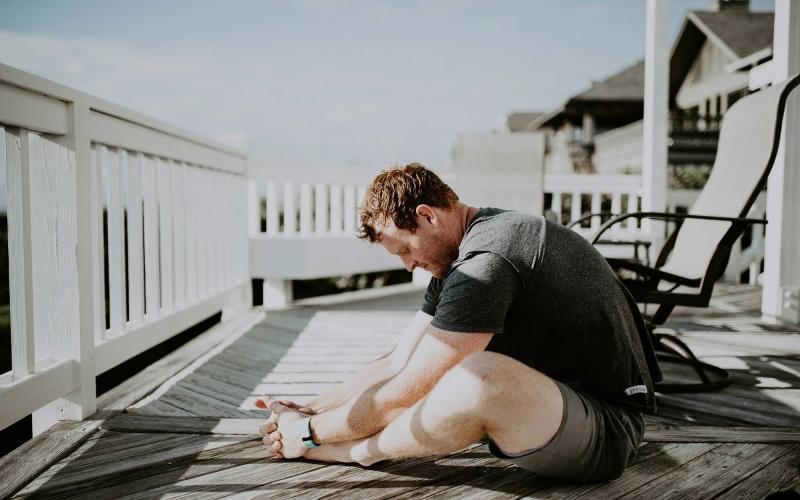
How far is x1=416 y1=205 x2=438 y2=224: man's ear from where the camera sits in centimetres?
150

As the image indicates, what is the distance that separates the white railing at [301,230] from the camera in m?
A: 4.46

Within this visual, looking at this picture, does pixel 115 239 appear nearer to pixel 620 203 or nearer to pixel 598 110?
pixel 620 203

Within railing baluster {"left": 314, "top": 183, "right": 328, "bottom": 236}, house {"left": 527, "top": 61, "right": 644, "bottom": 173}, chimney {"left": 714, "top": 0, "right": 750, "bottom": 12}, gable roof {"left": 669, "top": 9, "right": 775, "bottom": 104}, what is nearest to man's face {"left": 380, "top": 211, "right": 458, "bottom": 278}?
railing baluster {"left": 314, "top": 183, "right": 328, "bottom": 236}

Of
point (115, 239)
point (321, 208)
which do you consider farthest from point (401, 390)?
point (321, 208)

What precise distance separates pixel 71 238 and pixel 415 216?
1139 millimetres

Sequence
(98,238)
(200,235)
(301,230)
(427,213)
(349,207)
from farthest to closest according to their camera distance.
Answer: (349,207)
(301,230)
(200,235)
(98,238)
(427,213)

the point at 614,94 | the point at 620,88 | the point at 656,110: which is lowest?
the point at 656,110

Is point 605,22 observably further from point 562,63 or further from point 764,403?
point 764,403

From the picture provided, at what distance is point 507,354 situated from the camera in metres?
1.46

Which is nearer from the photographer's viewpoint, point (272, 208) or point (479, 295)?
point (479, 295)

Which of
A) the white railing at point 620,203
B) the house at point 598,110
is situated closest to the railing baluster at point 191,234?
the white railing at point 620,203

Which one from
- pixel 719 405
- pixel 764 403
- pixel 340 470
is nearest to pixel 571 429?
pixel 340 470

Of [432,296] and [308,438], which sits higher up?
[432,296]

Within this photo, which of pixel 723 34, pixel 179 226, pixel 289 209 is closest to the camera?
pixel 179 226
